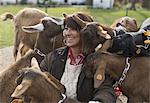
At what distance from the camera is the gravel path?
310 inches

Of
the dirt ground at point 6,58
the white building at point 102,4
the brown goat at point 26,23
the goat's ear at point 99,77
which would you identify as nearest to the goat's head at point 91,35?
the goat's ear at point 99,77

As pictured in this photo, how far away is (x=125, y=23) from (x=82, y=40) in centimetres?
205

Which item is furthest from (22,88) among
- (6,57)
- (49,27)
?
(6,57)

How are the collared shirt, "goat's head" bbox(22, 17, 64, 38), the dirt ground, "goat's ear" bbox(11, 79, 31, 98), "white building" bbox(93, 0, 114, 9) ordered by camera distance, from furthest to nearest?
"white building" bbox(93, 0, 114, 9) → the dirt ground → "goat's head" bbox(22, 17, 64, 38) → the collared shirt → "goat's ear" bbox(11, 79, 31, 98)

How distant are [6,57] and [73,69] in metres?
5.57

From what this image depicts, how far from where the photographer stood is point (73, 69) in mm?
3332

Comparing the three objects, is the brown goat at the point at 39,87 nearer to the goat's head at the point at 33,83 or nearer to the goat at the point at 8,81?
the goat's head at the point at 33,83

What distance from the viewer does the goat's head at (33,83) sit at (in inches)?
105

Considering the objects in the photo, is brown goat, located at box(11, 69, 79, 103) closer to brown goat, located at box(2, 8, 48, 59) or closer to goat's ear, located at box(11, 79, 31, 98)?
goat's ear, located at box(11, 79, 31, 98)

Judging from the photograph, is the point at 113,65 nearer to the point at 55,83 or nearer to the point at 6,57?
the point at 55,83

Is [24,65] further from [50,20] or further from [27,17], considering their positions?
[27,17]

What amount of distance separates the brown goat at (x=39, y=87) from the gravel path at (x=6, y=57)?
4.63 meters

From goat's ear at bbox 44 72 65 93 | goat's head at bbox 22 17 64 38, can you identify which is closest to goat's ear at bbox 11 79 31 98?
goat's ear at bbox 44 72 65 93

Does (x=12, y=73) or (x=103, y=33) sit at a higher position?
(x=103, y=33)
